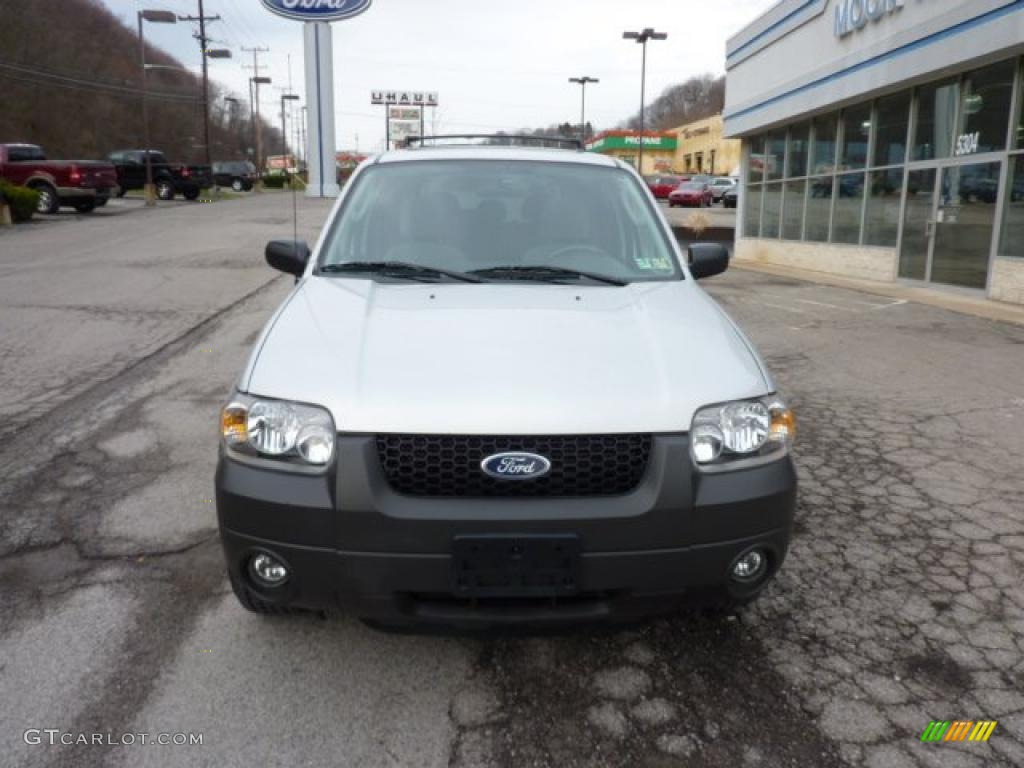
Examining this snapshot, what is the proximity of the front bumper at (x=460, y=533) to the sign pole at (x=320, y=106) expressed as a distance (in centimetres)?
3029

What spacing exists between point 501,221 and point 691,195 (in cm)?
3883

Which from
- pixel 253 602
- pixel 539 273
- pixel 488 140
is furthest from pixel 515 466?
pixel 488 140

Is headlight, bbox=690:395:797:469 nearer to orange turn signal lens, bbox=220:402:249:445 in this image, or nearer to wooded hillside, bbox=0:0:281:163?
orange turn signal lens, bbox=220:402:249:445

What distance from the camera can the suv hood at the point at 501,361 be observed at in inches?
93.7

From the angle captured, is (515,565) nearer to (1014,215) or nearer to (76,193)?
(1014,215)

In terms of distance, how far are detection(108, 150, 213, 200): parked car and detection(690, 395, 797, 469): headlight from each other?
121 ft

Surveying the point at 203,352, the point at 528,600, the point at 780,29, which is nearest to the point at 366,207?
the point at 528,600

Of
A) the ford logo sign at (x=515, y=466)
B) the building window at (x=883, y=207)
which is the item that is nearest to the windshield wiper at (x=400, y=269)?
the ford logo sign at (x=515, y=466)

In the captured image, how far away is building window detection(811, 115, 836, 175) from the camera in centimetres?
1680

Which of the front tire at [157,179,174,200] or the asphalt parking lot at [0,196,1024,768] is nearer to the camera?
the asphalt parking lot at [0,196,1024,768]

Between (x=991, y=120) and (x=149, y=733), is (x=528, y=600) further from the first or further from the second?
(x=991, y=120)

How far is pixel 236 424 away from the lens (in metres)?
2.54

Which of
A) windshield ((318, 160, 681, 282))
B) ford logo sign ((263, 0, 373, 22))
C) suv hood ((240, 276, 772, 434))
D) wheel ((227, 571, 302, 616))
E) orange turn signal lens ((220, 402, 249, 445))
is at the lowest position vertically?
wheel ((227, 571, 302, 616))

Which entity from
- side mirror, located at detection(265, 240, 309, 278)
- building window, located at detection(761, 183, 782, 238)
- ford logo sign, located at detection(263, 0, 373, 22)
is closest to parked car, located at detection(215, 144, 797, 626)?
side mirror, located at detection(265, 240, 309, 278)
